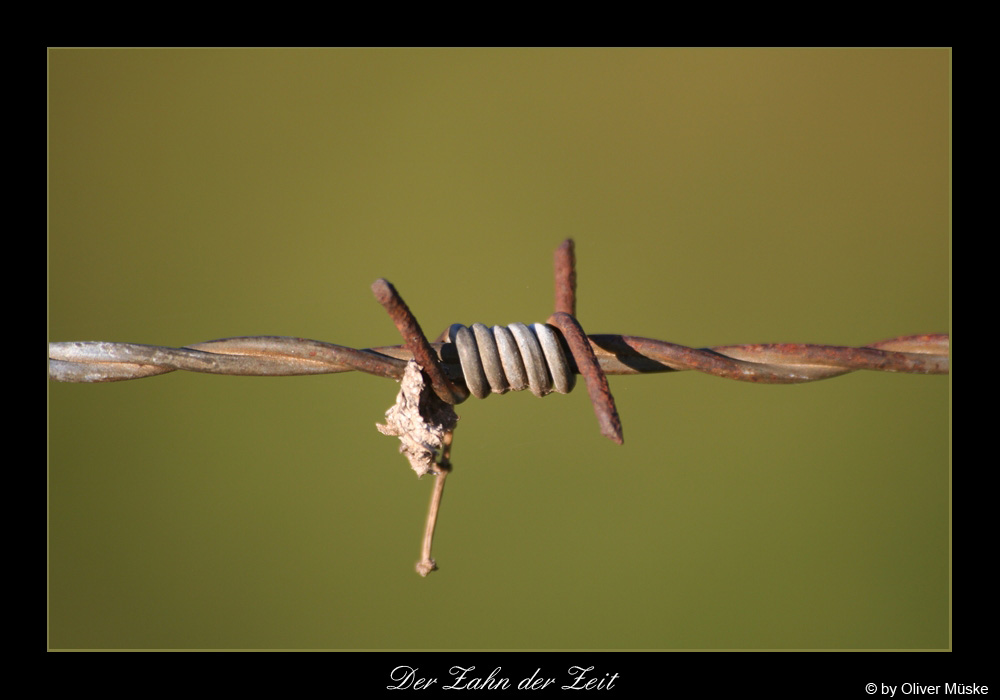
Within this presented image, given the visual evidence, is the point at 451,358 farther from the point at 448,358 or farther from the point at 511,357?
the point at 511,357

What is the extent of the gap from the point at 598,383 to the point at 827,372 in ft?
1.63

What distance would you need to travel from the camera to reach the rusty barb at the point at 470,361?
1.21 metres

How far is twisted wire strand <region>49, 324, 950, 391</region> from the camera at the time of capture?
1262 mm

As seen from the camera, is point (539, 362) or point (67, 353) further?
point (67, 353)

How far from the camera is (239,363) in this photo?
1291 mm

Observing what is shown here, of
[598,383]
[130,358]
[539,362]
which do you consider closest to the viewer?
[598,383]

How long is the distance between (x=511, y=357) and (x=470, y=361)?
7cm

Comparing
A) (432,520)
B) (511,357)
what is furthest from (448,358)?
(432,520)

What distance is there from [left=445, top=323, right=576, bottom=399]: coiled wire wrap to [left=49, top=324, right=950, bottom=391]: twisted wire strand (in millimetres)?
11

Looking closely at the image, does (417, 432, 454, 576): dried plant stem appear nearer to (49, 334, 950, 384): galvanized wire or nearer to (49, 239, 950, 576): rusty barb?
(49, 239, 950, 576): rusty barb

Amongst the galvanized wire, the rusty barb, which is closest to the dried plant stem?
the rusty barb

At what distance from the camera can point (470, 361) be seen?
3.98ft

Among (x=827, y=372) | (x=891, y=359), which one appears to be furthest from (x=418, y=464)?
(x=891, y=359)

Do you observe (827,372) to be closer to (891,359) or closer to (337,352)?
(891,359)
